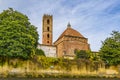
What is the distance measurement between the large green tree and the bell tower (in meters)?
40.9

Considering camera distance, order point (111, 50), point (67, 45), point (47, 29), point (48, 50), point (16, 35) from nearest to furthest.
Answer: point (16, 35) < point (111, 50) < point (48, 50) < point (67, 45) < point (47, 29)

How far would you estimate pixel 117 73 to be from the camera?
116 ft

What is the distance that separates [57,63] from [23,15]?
7738mm

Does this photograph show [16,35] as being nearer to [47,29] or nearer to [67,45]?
[67,45]

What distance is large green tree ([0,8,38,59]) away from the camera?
93.6ft

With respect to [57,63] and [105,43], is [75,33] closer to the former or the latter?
[105,43]

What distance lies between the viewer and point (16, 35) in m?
29.4

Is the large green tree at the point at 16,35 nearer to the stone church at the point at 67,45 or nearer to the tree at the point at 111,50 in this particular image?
the tree at the point at 111,50

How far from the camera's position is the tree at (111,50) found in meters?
35.5

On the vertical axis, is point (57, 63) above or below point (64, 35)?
below

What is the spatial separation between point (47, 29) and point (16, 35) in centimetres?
4513

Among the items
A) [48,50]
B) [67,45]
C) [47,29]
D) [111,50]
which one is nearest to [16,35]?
[111,50]

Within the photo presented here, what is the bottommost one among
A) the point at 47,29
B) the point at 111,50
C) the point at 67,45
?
the point at 111,50

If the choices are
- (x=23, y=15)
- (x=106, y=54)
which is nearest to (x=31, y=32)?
(x=23, y=15)
